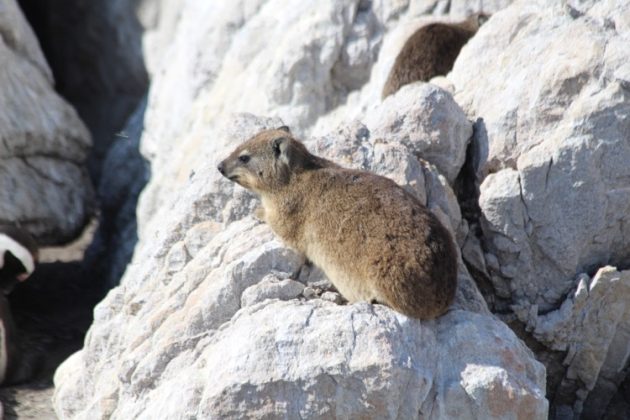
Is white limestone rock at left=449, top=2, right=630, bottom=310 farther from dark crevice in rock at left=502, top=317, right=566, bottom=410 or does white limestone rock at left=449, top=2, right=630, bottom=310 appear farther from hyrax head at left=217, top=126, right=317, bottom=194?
hyrax head at left=217, top=126, right=317, bottom=194

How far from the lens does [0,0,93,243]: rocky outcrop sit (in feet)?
37.2

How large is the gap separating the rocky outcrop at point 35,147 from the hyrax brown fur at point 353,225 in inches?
175

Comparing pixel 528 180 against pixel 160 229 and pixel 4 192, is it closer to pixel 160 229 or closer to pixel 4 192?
pixel 160 229

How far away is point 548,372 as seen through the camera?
8.27 meters

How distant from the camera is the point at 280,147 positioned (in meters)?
7.56

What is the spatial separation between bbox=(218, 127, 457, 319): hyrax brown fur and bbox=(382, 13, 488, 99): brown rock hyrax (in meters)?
2.69

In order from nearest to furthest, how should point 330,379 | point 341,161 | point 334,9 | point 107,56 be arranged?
point 330,379 < point 341,161 < point 334,9 < point 107,56

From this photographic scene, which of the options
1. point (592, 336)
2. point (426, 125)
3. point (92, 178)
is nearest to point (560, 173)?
point (426, 125)

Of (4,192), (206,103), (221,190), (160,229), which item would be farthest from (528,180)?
(4,192)

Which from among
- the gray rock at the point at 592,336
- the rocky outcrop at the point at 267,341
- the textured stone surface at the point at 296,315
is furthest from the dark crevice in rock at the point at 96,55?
the gray rock at the point at 592,336

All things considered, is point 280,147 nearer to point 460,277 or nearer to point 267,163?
point 267,163

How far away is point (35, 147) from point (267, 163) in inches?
197

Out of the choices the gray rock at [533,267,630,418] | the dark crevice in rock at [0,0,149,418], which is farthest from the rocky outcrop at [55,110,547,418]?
the dark crevice in rock at [0,0,149,418]

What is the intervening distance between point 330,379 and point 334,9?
5.61m
